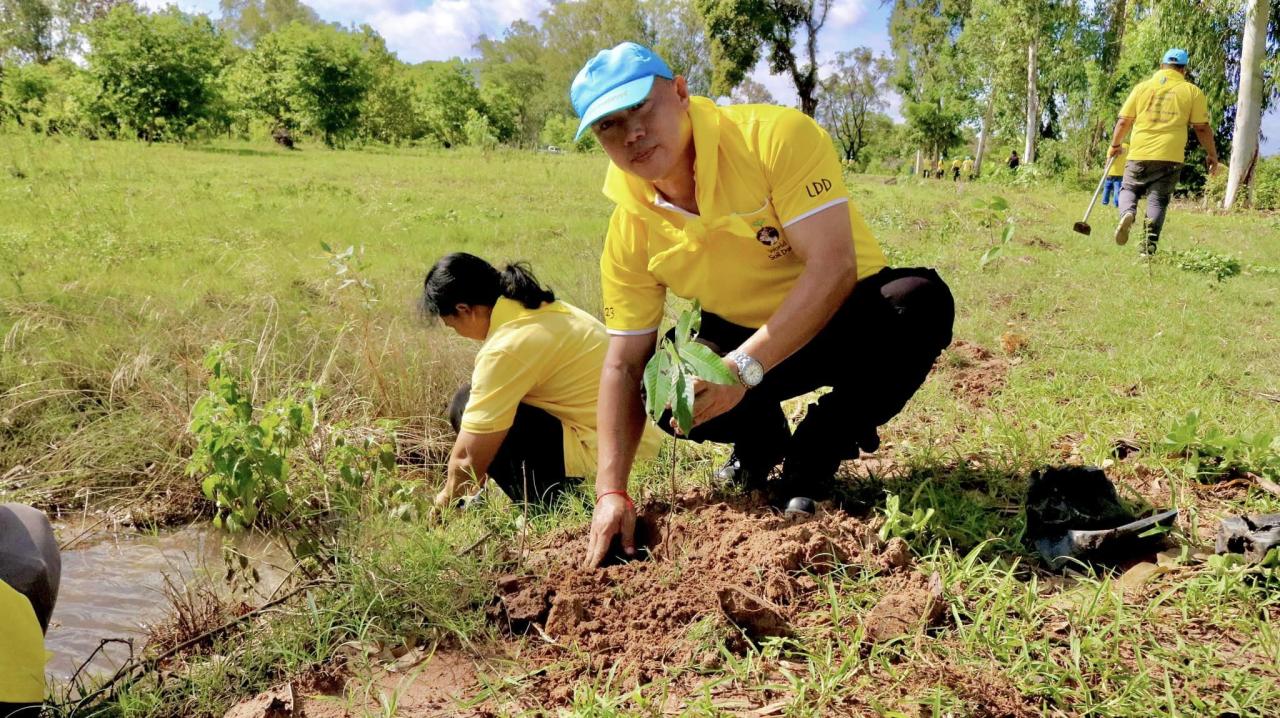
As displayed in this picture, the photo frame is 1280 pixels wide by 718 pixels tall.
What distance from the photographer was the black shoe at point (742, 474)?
7.99 feet

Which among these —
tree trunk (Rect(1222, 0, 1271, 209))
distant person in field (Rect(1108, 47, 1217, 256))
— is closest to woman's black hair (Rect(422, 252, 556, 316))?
distant person in field (Rect(1108, 47, 1217, 256))

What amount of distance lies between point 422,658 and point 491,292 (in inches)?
54.8

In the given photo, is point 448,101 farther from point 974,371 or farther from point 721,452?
point 721,452

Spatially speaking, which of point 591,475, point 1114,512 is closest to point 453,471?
point 591,475

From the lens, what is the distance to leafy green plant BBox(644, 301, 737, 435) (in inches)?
65.8

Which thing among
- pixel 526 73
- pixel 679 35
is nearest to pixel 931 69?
pixel 679 35

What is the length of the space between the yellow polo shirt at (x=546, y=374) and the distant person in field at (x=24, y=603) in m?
1.20

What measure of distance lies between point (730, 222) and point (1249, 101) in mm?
13360

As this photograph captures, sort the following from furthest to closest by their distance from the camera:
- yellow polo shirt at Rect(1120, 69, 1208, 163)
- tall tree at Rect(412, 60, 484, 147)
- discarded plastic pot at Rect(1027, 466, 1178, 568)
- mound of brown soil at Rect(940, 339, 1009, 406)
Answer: tall tree at Rect(412, 60, 484, 147)
yellow polo shirt at Rect(1120, 69, 1208, 163)
mound of brown soil at Rect(940, 339, 1009, 406)
discarded plastic pot at Rect(1027, 466, 1178, 568)

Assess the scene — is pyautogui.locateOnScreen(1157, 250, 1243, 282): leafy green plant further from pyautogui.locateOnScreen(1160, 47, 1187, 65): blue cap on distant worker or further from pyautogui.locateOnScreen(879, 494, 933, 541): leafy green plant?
pyautogui.locateOnScreen(879, 494, 933, 541): leafy green plant

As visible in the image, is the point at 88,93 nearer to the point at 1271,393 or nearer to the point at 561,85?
the point at 1271,393

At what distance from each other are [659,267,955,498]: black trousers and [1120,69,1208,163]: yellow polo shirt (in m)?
5.36

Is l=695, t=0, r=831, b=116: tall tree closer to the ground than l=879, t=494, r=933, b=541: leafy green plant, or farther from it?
farther from it

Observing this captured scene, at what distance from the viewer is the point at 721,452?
3.09 metres
